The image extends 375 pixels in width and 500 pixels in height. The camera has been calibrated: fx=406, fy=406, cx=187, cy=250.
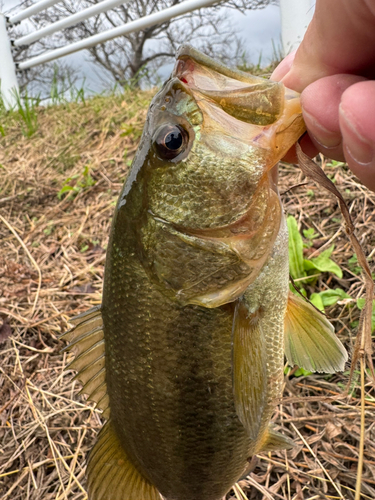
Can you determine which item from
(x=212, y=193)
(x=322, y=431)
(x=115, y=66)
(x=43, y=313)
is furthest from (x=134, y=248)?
(x=115, y=66)

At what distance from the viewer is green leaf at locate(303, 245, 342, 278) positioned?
2525mm

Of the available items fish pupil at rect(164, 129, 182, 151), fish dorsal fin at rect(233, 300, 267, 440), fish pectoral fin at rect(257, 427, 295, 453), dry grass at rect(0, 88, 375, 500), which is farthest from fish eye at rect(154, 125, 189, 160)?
fish pectoral fin at rect(257, 427, 295, 453)

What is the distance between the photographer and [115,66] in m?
15.5

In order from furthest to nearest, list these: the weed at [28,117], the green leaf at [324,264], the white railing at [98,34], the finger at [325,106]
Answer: the weed at [28,117], the white railing at [98,34], the green leaf at [324,264], the finger at [325,106]

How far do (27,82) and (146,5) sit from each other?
437 centimetres

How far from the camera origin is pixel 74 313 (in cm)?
302

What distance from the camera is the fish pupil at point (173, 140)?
1.21m

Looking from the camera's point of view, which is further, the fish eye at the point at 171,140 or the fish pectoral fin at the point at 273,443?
the fish pectoral fin at the point at 273,443

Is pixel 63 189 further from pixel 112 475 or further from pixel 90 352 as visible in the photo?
pixel 112 475

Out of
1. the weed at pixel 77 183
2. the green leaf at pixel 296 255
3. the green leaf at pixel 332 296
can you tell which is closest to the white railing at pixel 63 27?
the weed at pixel 77 183

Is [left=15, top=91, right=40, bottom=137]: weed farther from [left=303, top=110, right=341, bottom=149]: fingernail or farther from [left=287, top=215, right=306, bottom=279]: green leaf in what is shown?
[left=303, top=110, right=341, bottom=149]: fingernail

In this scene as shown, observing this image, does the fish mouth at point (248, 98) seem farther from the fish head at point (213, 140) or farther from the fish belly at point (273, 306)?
the fish belly at point (273, 306)

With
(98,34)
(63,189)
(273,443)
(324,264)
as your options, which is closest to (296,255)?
(324,264)

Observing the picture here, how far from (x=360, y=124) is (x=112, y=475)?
59.2 inches
